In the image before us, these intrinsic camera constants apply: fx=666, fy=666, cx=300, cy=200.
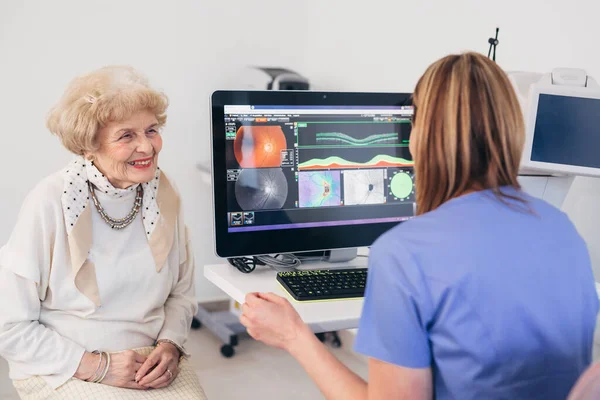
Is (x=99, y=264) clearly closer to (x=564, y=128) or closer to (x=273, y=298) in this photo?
(x=273, y=298)

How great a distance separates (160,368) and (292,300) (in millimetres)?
382

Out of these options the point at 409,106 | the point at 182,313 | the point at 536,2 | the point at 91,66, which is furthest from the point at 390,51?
the point at 182,313

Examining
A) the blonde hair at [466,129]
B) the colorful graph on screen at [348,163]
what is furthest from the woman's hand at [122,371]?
the blonde hair at [466,129]

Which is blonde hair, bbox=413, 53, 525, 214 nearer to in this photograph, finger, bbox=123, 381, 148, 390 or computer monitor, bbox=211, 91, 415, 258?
computer monitor, bbox=211, 91, 415, 258

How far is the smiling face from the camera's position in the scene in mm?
1618

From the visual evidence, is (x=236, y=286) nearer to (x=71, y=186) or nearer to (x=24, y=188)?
(x=71, y=186)

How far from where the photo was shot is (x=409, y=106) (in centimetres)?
180

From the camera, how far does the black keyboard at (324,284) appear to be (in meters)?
1.51

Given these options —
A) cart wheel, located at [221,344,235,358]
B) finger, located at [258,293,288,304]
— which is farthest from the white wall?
finger, located at [258,293,288,304]

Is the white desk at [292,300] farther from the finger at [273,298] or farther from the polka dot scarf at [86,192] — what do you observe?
the polka dot scarf at [86,192]

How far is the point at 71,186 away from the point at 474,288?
102 cm

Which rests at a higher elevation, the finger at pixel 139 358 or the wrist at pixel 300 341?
the wrist at pixel 300 341

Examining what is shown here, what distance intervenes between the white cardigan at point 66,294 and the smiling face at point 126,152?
0.20ft

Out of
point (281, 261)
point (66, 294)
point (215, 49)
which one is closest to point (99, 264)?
point (66, 294)
